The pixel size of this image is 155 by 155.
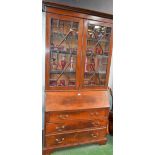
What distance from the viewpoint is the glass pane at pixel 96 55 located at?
2.29 m

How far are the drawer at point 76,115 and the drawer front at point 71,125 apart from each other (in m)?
0.06

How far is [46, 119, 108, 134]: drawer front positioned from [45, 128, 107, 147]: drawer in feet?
0.26

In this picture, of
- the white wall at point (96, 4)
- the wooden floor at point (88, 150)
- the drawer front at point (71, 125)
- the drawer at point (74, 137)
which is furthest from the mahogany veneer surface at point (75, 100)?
the white wall at point (96, 4)

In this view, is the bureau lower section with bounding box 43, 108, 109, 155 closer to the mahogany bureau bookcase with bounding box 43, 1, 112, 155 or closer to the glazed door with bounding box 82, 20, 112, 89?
the mahogany bureau bookcase with bounding box 43, 1, 112, 155

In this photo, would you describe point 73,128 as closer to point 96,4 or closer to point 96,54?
point 96,54

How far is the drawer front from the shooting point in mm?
2018

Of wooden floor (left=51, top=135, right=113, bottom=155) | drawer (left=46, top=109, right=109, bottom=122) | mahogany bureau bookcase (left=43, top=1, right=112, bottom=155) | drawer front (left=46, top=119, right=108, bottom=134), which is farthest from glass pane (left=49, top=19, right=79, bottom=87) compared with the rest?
wooden floor (left=51, top=135, right=113, bottom=155)

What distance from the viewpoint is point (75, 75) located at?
86.7 inches
